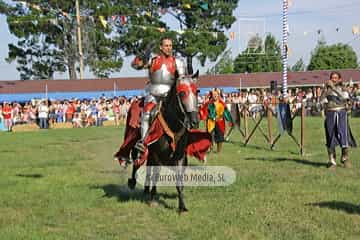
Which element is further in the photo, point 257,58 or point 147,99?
point 257,58

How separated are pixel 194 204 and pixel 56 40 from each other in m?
48.7

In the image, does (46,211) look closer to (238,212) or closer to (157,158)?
(157,158)

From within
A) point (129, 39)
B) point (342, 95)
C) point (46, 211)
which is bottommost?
point (46, 211)

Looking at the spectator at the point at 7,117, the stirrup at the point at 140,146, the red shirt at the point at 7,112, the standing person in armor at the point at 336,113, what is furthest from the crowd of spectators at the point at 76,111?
the stirrup at the point at 140,146

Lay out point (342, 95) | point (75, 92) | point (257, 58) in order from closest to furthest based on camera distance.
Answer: point (342, 95) < point (75, 92) < point (257, 58)

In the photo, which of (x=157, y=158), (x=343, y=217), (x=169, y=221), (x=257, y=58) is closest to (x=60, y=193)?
(x=157, y=158)

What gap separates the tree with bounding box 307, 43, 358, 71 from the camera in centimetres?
8350

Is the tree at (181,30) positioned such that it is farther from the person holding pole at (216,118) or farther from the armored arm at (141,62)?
the armored arm at (141,62)

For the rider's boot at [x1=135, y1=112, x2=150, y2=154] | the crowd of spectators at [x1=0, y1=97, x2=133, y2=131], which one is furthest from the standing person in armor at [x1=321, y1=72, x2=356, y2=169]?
the crowd of spectators at [x1=0, y1=97, x2=133, y2=131]

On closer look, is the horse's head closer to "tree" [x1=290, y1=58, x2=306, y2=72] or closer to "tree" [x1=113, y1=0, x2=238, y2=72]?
"tree" [x1=113, y1=0, x2=238, y2=72]

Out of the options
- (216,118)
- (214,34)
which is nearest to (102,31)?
(214,34)

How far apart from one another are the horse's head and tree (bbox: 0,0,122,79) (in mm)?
42519

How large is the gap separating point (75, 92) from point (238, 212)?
40.1 metres

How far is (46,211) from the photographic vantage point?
898 centimetres
